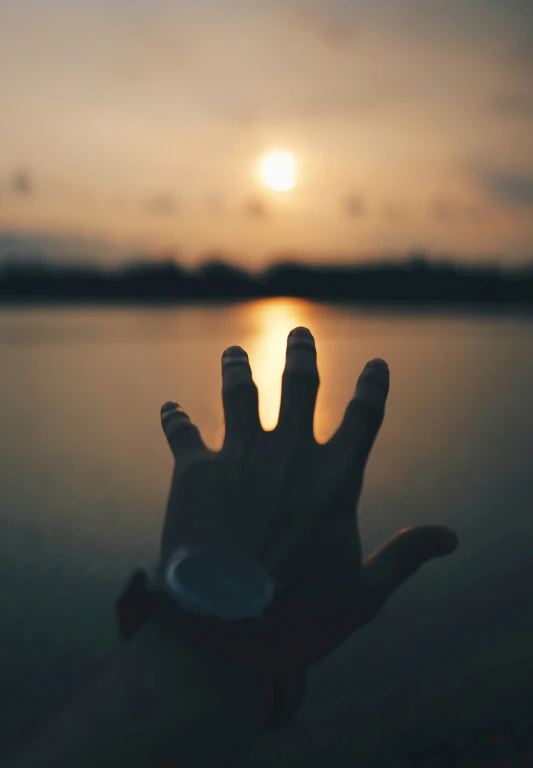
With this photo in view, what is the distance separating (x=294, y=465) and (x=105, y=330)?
40.0ft

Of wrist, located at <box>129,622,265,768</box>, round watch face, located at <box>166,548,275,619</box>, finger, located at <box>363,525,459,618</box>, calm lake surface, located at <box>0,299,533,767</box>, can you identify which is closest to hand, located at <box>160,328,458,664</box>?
finger, located at <box>363,525,459,618</box>

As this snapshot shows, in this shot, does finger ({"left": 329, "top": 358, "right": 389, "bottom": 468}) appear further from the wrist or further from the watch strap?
the wrist

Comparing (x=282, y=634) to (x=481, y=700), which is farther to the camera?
(x=481, y=700)

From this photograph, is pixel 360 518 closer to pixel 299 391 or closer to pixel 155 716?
pixel 299 391

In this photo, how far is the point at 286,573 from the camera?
1.86 meters

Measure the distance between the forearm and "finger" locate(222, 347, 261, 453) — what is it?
0.59 meters

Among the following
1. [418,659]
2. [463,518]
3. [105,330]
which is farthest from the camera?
[105,330]

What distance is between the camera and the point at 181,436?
2203 millimetres

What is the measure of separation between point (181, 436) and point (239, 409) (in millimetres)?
194

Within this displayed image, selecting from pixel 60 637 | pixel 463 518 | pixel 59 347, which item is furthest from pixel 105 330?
pixel 60 637

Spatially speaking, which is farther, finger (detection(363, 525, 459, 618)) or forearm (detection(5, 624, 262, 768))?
finger (detection(363, 525, 459, 618))

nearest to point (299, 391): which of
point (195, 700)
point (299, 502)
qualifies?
point (299, 502)

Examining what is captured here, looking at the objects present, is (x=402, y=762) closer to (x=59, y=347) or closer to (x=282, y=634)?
(x=282, y=634)

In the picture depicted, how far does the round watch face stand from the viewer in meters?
1.69
